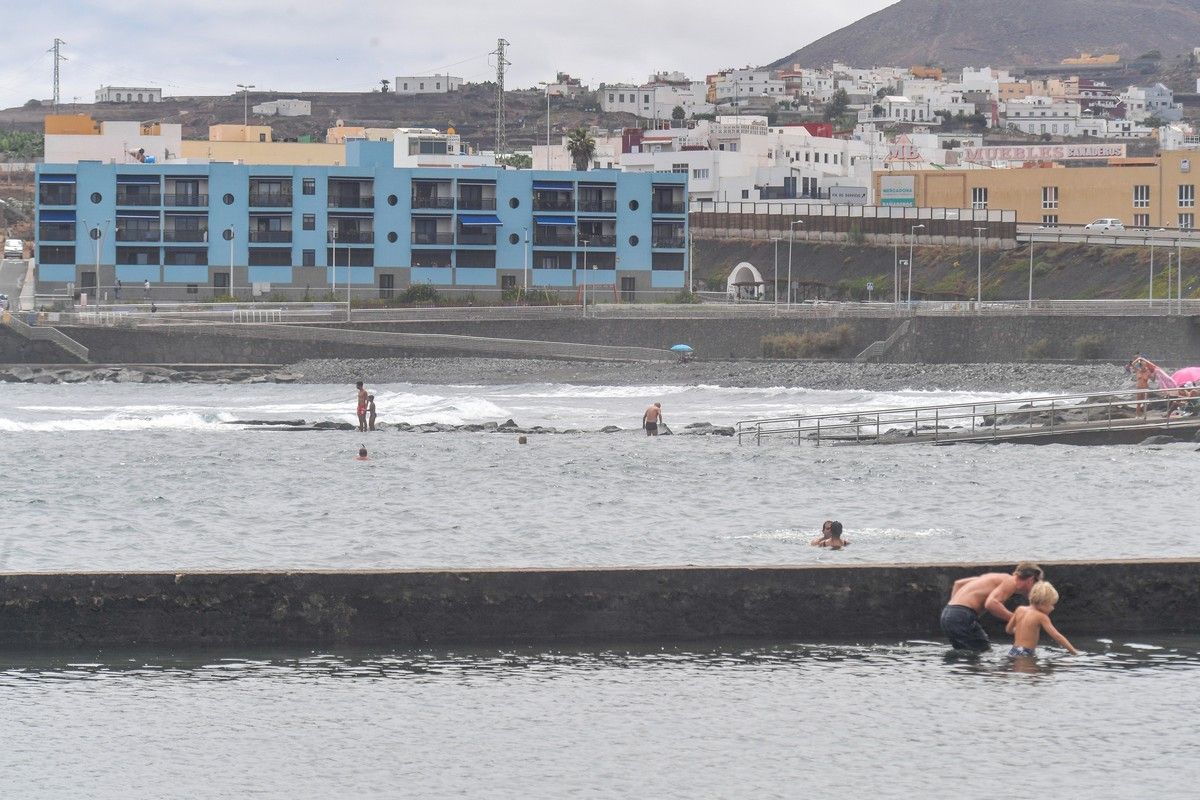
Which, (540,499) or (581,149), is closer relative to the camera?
(540,499)

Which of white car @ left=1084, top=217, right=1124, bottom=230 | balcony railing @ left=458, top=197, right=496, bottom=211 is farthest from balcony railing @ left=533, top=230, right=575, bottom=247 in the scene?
white car @ left=1084, top=217, right=1124, bottom=230

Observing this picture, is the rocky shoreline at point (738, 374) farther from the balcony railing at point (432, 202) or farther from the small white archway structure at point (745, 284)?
the small white archway structure at point (745, 284)

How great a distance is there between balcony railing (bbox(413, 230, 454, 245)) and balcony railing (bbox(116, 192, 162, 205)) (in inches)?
507

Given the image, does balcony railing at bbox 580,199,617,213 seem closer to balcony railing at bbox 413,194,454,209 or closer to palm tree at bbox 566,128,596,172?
balcony railing at bbox 413,194,454,209

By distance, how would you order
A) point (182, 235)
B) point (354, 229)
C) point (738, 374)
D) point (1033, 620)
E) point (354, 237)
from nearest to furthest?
point (1033, 620)
point (738, 374)
point (182, 235)
point (354, 237)
point (354, 229)

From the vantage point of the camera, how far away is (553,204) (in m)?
90.3

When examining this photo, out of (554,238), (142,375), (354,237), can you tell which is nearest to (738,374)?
(554,238)

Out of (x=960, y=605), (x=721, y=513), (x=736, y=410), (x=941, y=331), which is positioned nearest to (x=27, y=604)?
(x=960, y=605)

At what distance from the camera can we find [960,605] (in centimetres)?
1748

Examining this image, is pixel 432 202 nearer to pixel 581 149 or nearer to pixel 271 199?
pixel 271 199

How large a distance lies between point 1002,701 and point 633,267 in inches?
2961

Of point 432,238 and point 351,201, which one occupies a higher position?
point 351,201

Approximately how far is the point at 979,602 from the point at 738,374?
5065 centimetres

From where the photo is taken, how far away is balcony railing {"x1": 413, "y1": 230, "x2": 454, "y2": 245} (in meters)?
88.9
